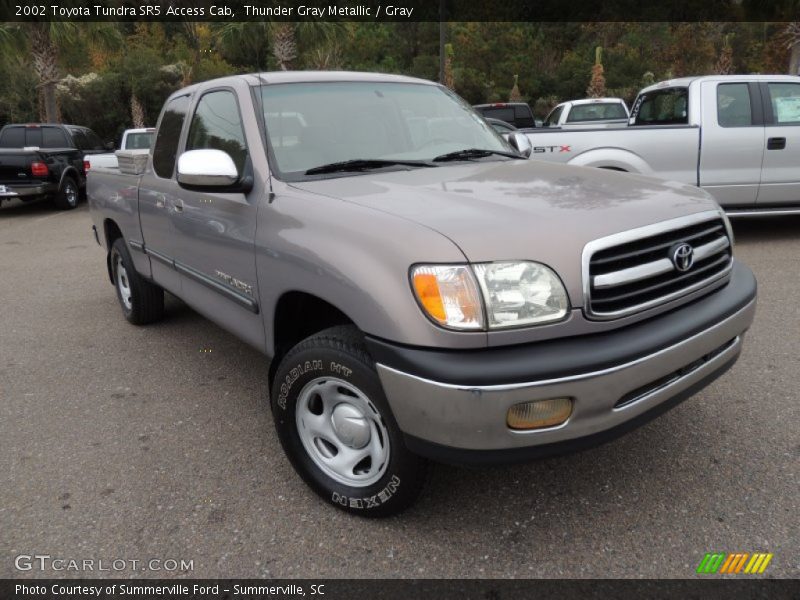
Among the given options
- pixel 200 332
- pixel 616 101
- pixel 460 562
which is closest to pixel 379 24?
pixel 616 101

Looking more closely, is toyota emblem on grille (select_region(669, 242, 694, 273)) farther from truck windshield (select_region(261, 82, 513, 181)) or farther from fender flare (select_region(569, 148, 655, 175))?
fender flare (select_region(569, 148, 655, 175))

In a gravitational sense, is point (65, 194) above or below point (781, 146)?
below

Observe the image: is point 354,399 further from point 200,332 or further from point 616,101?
point 616,101

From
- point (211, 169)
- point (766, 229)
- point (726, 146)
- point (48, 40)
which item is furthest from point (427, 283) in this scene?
point (48, 40)

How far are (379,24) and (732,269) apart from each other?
46.4 m

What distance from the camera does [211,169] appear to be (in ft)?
9.64

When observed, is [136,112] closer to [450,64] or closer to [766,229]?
[450,64]

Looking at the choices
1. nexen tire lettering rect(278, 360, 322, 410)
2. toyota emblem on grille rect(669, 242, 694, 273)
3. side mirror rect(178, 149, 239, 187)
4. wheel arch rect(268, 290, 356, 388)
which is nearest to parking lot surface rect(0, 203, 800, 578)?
nexen tire lettering rect(278, 360, 322, 410)

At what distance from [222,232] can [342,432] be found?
1.24 meters

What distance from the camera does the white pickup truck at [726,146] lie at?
7.30 m

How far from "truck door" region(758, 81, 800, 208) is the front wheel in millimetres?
6603

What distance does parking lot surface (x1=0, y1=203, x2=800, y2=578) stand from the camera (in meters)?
2.43

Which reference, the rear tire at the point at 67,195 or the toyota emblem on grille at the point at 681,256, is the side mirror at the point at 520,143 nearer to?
the toyota emblem on grille at the point at 681,256

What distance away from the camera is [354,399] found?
2.56 meters
